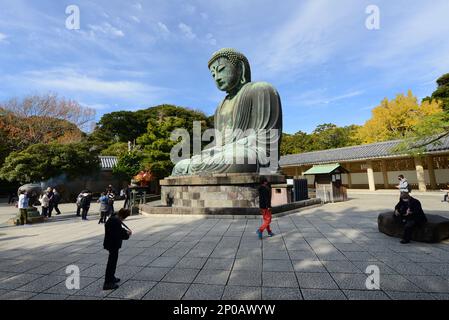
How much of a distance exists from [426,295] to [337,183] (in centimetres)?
1043

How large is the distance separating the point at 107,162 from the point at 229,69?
1994cm

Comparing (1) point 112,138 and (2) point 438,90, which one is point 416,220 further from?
(1) point 112,138

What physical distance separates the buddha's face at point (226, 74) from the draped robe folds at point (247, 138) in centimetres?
64

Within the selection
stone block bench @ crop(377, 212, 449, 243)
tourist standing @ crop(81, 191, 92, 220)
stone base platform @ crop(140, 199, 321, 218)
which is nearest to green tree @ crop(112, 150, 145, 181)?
tourist standing @ crop(81, 191, 92, 220)

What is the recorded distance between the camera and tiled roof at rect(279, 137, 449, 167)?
17.2m

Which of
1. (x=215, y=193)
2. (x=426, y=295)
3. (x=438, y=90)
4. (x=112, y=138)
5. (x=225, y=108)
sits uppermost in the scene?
(x=438, y=90)

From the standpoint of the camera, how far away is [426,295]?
2.61 metres

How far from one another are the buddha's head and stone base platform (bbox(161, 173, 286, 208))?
5065 millimetres

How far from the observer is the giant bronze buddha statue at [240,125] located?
28.7ft

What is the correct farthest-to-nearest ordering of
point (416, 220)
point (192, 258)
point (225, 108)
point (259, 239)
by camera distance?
point (225, 108)
point (259, 239)
point (416, 220)
point (192, 258)

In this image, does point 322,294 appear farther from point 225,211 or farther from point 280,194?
point 280,194

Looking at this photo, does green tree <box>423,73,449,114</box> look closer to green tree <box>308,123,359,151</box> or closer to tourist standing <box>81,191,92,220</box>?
green tree <box>308,123,359,151</box>

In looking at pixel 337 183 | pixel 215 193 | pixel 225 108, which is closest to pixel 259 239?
pixel 215 193

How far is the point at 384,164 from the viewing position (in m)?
20.9
